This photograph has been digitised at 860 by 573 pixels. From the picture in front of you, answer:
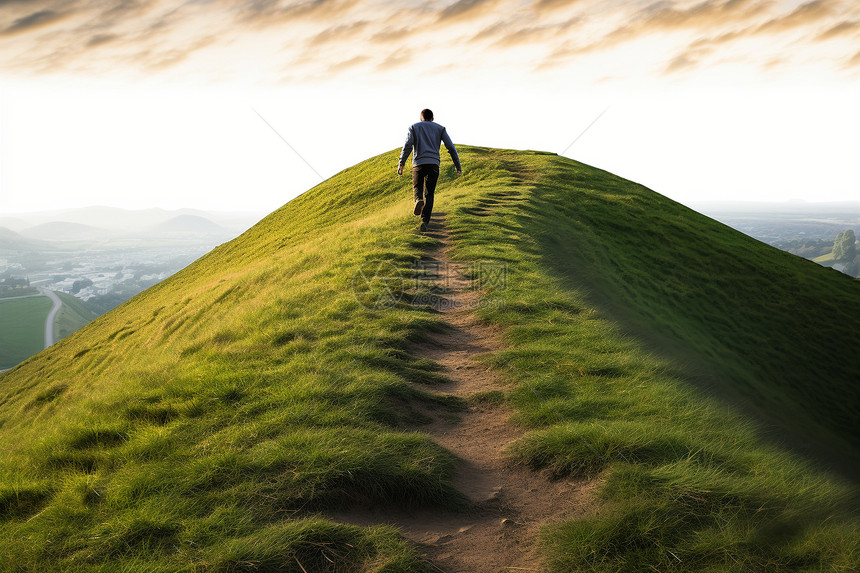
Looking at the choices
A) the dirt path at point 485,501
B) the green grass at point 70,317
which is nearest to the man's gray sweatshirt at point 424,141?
the dirt path at point 485,501

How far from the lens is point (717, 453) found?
5.57m

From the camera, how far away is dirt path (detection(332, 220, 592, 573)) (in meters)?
4.30

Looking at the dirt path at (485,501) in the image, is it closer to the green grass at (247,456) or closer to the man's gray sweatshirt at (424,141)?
the green grass at (247,456)

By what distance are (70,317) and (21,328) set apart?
12908 millimetres

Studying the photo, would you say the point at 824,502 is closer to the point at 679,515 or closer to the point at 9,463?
the point at 679,515

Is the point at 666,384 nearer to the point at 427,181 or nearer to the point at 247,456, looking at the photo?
the point at 247,456

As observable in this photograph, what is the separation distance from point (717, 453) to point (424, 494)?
3357 millimetres

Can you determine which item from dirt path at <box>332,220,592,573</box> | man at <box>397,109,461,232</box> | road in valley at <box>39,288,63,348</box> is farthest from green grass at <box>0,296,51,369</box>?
dirt path at <box>332,220,592,573</box>

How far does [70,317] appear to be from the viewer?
163 meters

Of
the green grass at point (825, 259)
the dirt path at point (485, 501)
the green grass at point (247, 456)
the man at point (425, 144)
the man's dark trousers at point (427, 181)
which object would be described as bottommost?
the green grass at point (825, 259)

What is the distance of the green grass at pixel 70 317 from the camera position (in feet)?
479

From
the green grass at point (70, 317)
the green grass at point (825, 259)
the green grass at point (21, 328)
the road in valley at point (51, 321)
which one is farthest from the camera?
the green grass at point (825, 259)

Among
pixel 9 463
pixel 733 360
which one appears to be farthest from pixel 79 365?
pixel 733 360

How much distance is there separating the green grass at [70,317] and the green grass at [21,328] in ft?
13.6
